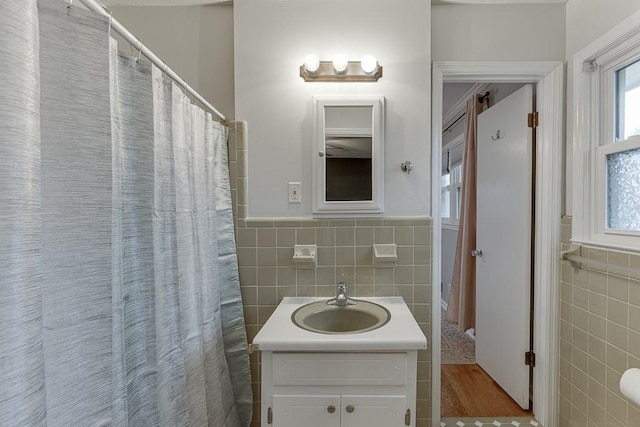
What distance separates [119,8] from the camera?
5.61 feet

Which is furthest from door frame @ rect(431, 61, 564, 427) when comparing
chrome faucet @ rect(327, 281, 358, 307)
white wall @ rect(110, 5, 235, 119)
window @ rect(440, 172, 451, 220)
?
window @ rect(440, 172, 451, 220)

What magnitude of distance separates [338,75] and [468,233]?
176 cm

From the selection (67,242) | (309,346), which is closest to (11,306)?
(67,242)

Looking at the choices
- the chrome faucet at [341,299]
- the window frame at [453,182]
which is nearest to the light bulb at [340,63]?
the chrome faucet at [341,299]

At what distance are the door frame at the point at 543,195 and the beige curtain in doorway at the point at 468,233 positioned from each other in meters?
0.83

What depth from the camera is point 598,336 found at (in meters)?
1.42

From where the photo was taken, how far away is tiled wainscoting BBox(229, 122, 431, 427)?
5.36 ft

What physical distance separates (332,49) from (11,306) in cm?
165

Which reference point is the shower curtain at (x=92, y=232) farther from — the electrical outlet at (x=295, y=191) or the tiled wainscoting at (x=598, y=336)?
the tiled wainscoting at (x=598, y=336)

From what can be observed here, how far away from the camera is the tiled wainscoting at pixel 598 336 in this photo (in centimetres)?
126

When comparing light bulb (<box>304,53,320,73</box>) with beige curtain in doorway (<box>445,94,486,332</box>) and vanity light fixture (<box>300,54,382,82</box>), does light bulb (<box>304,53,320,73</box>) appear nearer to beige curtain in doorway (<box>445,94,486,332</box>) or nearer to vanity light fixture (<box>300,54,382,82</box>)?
vanity light fixture (<box>300,54,382,82</box>)

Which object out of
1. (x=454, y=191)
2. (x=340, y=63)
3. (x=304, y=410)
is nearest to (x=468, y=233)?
(x=454, y=191)

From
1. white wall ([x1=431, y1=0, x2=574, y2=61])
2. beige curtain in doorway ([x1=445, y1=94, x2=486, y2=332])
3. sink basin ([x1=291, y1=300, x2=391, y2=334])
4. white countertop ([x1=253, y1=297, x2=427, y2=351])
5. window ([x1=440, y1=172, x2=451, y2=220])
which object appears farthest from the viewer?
window ([x1=440, y1=172, x2=451, y2=220])

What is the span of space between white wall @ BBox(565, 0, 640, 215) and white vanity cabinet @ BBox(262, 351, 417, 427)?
4.27 feet
